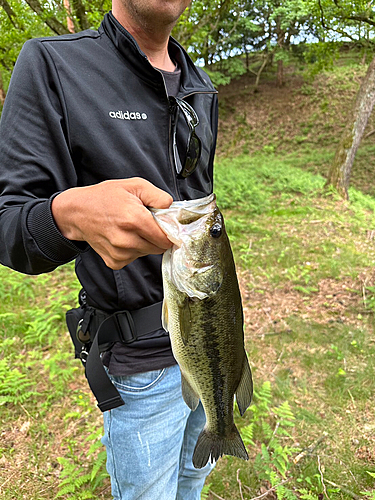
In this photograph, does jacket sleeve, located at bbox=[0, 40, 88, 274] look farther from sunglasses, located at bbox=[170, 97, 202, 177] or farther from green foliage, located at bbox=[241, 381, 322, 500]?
green foliage, located at bbox=[241, 381, 322, 500]

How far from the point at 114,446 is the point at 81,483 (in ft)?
5.22

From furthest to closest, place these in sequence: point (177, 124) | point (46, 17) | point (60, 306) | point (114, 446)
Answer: point (46, 17), point (60, 306), point (177, 124), point (114, 446)

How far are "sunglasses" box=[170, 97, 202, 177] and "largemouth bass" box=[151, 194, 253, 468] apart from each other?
564 mm

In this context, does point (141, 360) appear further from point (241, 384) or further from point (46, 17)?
point (46, 17)

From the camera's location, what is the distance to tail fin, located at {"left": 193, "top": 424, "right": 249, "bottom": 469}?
69.0 inches

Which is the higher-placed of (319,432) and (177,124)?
(177,124)

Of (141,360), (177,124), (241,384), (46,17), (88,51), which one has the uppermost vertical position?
(46,17)

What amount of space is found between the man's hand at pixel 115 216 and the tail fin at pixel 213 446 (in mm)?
1208

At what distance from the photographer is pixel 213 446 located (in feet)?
5.76

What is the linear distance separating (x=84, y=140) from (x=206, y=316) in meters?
0.95

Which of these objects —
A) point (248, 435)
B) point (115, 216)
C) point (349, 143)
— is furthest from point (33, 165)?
point (349, 143)

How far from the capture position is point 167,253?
4.24 ft

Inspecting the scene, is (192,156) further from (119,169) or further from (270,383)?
(270,383)

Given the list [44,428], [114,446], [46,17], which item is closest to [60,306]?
[44,428]
